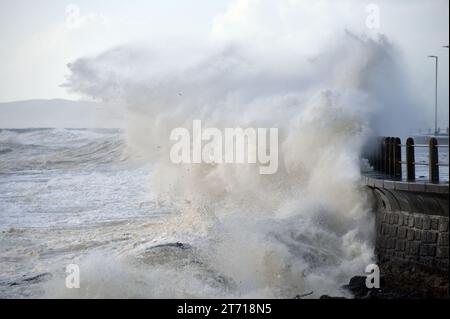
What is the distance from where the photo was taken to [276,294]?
9.80 meters

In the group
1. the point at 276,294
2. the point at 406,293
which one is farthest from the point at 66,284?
the point at 406,293

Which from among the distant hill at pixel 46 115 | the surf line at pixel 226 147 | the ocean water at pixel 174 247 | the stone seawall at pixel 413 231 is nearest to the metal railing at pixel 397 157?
the stone seawall at pixel 413 231

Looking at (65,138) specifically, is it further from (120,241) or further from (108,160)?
(120,241)

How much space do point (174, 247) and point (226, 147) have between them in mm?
6160

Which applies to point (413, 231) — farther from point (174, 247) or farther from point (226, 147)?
point (226, 147)

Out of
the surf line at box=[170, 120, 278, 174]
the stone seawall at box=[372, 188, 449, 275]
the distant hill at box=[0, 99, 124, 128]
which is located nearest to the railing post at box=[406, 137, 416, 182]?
the stone seawall at box=[372, 188, 449, 275]

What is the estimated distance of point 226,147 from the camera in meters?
17.9

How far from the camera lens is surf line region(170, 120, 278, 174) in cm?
1644

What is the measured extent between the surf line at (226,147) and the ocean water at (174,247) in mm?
1252

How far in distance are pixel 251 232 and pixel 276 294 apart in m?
2.69

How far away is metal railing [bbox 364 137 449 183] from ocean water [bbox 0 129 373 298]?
0.99m

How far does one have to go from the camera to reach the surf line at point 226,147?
16.4 m
